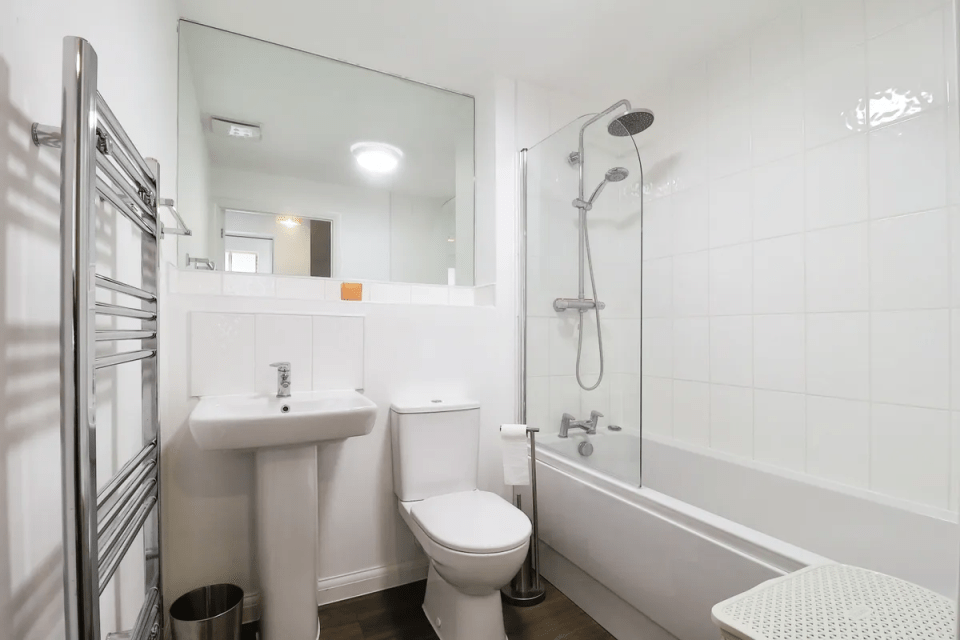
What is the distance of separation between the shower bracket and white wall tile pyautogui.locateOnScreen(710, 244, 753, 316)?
0.58 m

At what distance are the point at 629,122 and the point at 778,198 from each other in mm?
688

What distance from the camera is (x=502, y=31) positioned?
1896 mm

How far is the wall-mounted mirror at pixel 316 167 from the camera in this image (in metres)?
1.85

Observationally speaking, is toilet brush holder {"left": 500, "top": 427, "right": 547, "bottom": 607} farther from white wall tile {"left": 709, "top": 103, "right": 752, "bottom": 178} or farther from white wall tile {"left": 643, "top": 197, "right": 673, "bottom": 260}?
white wall tile {"left": 709, "top": 103, "right": 752, "bottom": 178}

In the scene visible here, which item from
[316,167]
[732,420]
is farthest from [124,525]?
[732,420]

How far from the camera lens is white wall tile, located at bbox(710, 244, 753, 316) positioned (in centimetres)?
188

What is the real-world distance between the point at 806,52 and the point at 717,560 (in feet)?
6.11

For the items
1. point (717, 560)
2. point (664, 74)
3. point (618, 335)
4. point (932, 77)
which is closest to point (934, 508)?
point (717, 560)

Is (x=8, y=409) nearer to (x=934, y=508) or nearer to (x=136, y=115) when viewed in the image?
(x=136, y=115)

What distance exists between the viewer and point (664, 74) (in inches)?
87.4

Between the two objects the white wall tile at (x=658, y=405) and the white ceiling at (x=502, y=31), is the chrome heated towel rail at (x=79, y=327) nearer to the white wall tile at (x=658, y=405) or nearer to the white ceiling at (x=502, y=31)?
the white ceiling at (x=502, y=31)

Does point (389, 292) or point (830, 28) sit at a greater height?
point (830, 28)

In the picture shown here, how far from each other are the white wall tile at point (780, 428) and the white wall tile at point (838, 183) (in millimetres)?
684

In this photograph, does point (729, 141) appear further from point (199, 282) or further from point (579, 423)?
point (199, 282)
